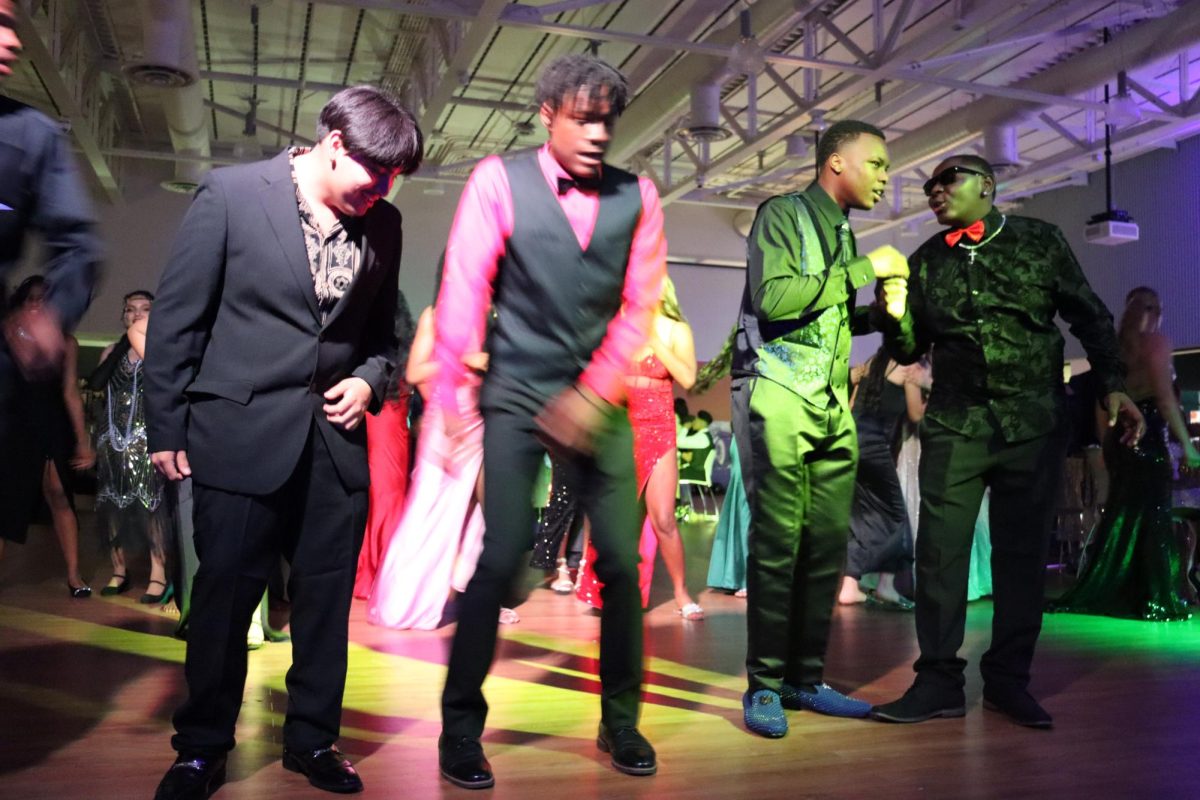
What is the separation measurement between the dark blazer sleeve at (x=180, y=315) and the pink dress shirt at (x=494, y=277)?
1.44 ft

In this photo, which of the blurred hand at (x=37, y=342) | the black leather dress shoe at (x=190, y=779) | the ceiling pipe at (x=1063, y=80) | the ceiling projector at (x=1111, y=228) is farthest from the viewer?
the ceiling projector at (x=1111, y=228)

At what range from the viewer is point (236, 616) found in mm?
2057

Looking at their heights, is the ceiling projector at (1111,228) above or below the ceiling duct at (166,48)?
below

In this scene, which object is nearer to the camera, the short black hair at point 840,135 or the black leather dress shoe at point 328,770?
the black leather dress shoe at point 328,770

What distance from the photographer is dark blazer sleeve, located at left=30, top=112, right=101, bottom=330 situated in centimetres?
171

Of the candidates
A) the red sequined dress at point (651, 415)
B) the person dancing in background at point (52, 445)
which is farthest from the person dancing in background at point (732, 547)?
the person dancing in background at point (52, 445)

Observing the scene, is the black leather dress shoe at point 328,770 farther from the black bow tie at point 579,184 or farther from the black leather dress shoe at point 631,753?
the black bow tie at point 579,184

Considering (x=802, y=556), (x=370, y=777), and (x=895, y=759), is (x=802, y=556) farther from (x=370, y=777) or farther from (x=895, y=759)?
(x=370, y=777)

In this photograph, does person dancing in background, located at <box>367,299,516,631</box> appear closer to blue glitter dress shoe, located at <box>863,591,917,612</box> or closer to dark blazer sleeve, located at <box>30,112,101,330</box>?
blue glitter dress shoe, located at <box>863,591,917,612</box>

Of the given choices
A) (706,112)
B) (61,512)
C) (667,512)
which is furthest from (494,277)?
(706,112)

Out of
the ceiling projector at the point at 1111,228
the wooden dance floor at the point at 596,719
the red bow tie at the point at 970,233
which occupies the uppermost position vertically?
the ceiling projector at the point at 1111,228

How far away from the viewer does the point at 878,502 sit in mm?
4836

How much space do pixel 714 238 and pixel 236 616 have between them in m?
16.1

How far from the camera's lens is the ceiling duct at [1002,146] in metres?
11.0
